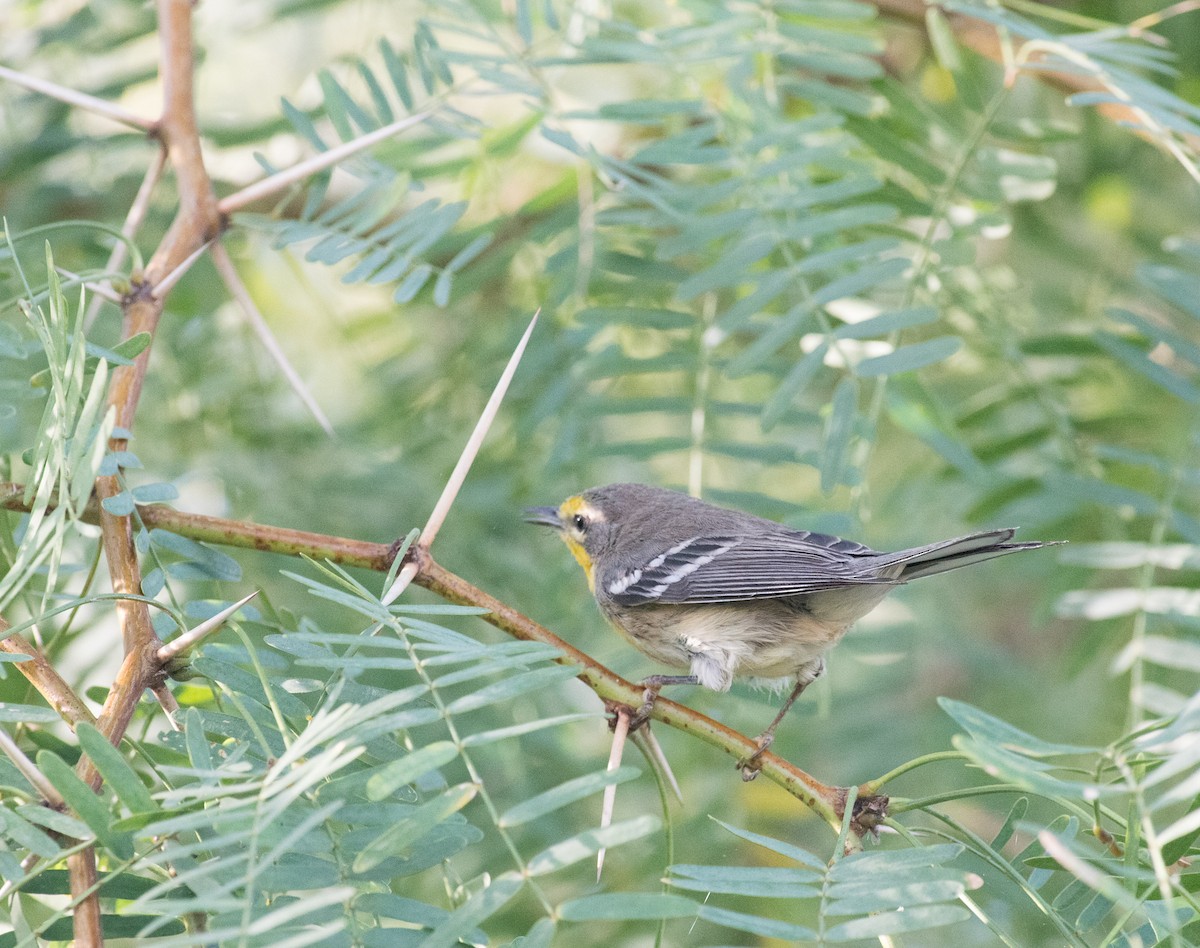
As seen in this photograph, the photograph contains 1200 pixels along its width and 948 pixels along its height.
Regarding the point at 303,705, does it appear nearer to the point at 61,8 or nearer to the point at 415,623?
the point at 415,623

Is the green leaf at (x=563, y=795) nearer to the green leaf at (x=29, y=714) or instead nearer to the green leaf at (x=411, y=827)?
the green leaf at (x=411, y=827)

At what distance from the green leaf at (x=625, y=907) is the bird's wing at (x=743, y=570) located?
2.09 metres

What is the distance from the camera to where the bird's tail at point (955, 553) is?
9.46 ft

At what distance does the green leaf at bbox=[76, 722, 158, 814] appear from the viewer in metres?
1.60

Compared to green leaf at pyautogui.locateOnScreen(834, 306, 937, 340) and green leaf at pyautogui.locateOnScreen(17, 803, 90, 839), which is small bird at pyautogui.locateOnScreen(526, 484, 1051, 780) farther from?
green leaf at pyautogui.locateOnScreen(17, 803, 90, 839)

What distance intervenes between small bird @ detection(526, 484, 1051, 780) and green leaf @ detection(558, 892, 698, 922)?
1.84 m

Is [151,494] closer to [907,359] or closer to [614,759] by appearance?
[614,759]

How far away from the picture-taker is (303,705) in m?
2.06

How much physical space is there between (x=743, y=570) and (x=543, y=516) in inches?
38.0

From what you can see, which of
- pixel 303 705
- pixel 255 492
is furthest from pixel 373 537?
pixel 303 705

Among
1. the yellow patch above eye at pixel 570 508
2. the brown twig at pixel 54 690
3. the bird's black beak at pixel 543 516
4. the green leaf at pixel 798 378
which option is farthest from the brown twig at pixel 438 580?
the yellow patch above eye at pixel 570 508

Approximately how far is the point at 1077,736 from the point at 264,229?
3731 mm

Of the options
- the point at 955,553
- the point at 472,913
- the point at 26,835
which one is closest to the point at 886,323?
the point at 955,553

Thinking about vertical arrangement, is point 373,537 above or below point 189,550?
below
